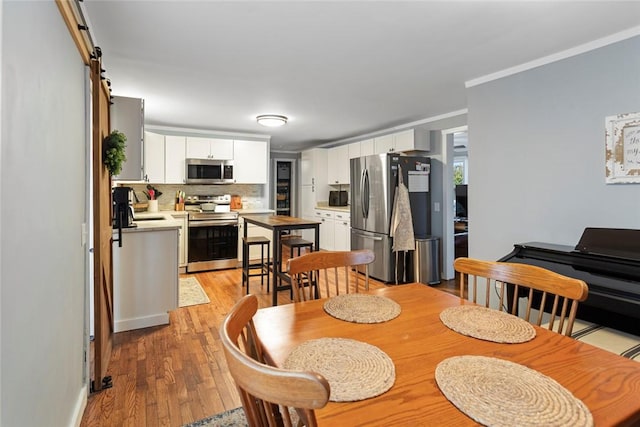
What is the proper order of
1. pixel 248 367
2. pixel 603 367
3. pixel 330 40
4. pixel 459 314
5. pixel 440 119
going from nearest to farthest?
pixel 248 367
pixel 603 367
pixel 459 314
pixel 330 40
pixel 440 119

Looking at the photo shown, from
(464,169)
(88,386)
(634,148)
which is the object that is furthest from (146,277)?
(464,169)

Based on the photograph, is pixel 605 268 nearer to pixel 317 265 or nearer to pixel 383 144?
pixel 317 265

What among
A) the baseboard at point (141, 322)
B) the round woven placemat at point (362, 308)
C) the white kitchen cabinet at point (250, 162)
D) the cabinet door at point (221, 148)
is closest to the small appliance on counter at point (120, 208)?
the baseboard at point (141, 322)

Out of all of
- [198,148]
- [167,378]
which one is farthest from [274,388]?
[198,148]

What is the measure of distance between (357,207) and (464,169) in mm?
4549

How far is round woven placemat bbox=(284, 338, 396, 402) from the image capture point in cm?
83

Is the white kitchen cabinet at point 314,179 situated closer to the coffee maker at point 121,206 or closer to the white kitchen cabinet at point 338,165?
the white kitchen cabinet at point 338,165

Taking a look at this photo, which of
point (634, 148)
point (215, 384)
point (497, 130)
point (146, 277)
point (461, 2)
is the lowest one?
point (215, 384)

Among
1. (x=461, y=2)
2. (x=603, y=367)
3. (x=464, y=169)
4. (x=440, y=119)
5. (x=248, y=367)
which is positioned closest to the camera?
(x=248, y=367)

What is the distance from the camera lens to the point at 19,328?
3.23 ft

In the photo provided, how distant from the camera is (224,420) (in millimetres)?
1810

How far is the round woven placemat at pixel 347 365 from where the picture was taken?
0.83 meters

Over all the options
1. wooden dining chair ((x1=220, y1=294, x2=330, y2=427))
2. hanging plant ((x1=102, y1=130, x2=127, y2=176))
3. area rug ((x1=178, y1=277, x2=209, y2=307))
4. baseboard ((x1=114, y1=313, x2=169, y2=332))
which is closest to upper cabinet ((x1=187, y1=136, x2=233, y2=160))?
area rug ((x1=178, y1=277, x2=209, y2=307))

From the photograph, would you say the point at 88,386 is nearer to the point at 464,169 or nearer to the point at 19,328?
the point at 19,328
